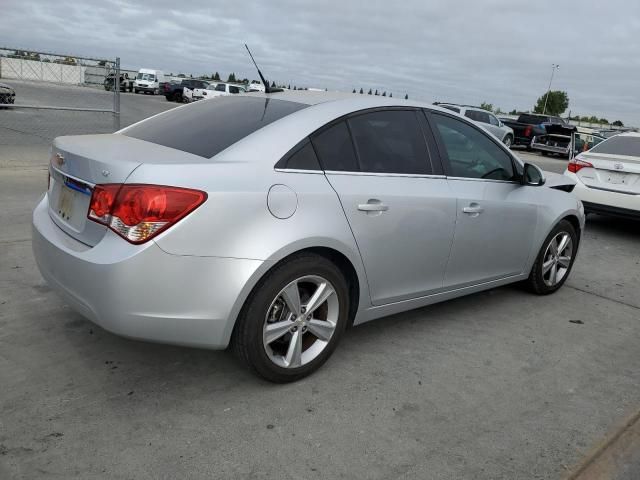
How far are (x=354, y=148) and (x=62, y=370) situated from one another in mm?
2060

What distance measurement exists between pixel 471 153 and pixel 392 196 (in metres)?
1.10

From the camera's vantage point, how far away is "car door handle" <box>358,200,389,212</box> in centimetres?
329

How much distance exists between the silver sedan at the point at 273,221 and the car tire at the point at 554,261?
0.79 m

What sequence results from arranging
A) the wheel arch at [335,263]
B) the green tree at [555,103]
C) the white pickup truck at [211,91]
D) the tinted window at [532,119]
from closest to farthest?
the wheel arch at [335,263] → the tinted window at [532,119] → the white pickup truck at [211,91] → the green tree at [555,103]

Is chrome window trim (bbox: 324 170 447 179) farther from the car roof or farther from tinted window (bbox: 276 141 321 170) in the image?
the car roof

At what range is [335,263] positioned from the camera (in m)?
3.30

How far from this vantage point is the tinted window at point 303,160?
3054 millimetres

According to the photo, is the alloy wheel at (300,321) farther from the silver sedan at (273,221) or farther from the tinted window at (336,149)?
the tinted window at (336,149)

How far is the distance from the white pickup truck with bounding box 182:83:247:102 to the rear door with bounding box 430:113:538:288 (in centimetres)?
3386

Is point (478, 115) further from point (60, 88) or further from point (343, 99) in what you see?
point (343, 99)

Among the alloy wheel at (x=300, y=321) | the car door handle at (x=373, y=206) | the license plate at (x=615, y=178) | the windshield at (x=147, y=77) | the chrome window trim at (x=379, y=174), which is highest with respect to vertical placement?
the windshield at (x=147, y=77)

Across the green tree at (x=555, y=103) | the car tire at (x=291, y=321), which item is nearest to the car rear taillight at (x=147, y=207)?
the car tire at (x=291, y=321)

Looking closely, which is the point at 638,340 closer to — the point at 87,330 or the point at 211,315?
the point at 211,315

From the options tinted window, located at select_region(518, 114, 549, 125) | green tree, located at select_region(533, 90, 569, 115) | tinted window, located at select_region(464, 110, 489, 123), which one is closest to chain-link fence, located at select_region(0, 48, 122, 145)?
tinted window, located at select_region(464, 110, 489, 123)
